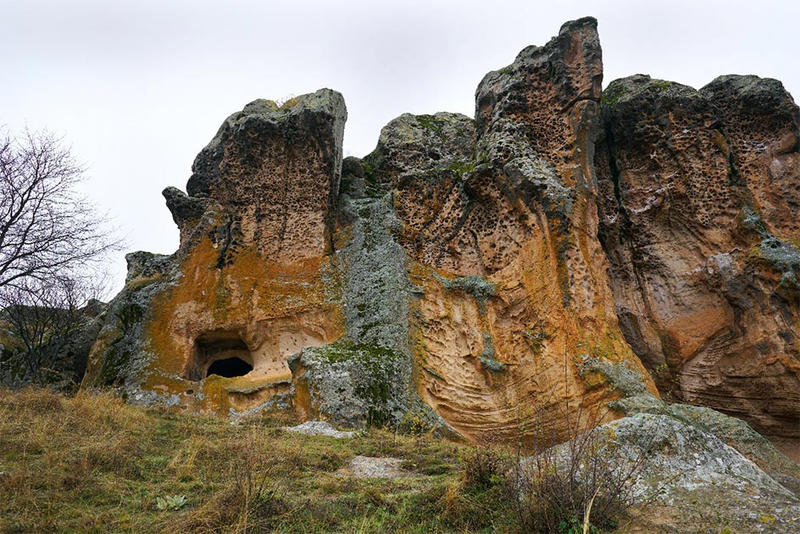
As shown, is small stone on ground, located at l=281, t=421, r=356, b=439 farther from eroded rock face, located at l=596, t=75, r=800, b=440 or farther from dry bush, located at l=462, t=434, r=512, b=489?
eroded rock face, located at l=596, t=75, r=800, b=440

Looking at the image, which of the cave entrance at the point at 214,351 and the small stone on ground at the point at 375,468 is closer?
the small stone on ground at the point at 375,468

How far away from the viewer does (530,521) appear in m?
3.48

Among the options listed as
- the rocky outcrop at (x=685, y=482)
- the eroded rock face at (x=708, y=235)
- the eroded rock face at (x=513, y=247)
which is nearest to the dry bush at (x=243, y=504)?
the rocky outcrop at (x=685, y=482)

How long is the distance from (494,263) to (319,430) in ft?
18.2

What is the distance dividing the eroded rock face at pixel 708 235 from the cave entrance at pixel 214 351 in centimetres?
895

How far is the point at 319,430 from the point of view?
7855mm

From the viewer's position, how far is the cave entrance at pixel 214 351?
1180cm

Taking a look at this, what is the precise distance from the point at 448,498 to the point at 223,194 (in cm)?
1084

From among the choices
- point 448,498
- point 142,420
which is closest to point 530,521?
point 448,498

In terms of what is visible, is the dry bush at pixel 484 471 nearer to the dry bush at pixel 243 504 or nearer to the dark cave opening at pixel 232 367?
the dry bush at pixel 243 504

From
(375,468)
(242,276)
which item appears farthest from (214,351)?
(375,468)

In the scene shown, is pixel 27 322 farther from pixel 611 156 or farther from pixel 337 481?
pixel 611 156

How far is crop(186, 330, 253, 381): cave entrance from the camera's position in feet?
38.7

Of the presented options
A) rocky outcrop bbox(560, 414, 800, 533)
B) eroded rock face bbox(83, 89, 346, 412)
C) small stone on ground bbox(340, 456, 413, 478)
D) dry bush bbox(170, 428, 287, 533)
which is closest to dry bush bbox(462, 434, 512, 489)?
rocky outcrop bbox(560, 414, 800, 533)
